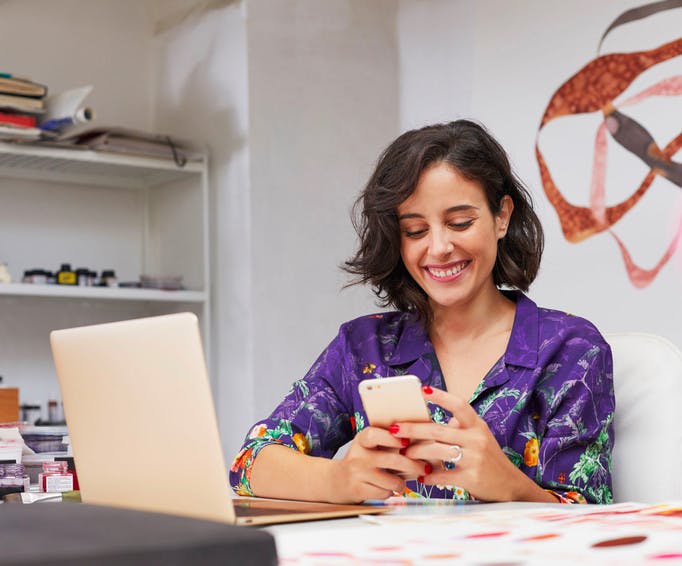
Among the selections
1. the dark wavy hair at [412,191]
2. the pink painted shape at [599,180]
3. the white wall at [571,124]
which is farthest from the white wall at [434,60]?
the dark wavy hair at [412,191]

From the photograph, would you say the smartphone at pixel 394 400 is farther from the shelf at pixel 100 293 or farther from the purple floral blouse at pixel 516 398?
the shelf at pixel 100 293

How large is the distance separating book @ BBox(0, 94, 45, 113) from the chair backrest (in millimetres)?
1833

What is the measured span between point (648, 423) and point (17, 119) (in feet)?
6.32

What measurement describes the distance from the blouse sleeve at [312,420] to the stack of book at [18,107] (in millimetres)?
1394

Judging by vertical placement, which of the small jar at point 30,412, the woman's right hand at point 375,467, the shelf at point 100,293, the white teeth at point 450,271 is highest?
the shelf at point 100,293

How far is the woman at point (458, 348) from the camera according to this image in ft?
5.10

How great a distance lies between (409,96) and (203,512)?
2523 mm

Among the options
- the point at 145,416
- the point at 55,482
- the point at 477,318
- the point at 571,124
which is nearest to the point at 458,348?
the point at 477,318

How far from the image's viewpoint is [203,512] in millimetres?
1019

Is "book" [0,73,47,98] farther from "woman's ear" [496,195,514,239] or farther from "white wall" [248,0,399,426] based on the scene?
"woman's ear" [496,195,514,239]

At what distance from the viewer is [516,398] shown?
1642 millimetres

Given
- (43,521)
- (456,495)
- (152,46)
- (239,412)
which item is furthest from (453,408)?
(152,46)

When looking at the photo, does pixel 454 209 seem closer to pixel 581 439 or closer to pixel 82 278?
pixel 581 439

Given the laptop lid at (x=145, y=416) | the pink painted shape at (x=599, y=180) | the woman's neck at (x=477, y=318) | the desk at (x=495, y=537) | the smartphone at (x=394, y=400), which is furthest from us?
the pink painted shape at (x=599, y=180)
